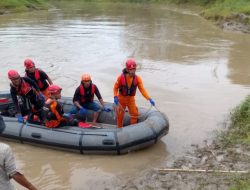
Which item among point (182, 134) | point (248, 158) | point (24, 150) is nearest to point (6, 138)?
point (24, 150)

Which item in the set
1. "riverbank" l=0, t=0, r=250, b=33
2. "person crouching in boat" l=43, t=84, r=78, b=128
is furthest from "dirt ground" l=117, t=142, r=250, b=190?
"riverbank" l=0, t=0, r=250, b=33

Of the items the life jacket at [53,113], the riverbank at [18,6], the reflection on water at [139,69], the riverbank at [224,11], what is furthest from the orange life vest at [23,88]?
the riverbank at [18,6]

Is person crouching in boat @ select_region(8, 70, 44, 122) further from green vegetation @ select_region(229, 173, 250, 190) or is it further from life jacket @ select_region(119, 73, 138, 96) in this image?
green vegetation @ select_region(229, 173, 250, 190)

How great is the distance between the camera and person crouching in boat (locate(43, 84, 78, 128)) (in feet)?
22.5

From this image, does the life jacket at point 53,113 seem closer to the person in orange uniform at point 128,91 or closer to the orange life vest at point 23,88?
the orange life vest at point 23,88

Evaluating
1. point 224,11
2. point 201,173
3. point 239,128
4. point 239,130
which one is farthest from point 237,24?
point 201,173

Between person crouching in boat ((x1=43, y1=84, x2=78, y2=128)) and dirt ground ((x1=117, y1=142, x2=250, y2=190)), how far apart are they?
6.05ft

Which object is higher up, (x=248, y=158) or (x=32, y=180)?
(x=248, y=158)

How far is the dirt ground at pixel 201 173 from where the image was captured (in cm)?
532

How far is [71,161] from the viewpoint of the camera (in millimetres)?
6824

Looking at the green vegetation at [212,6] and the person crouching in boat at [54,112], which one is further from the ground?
the green vegetation at [212,6]

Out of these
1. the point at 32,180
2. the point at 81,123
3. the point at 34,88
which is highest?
the point at 34,88

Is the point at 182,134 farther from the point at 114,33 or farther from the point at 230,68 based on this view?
the point at 114,33

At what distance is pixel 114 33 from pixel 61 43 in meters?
4.25
